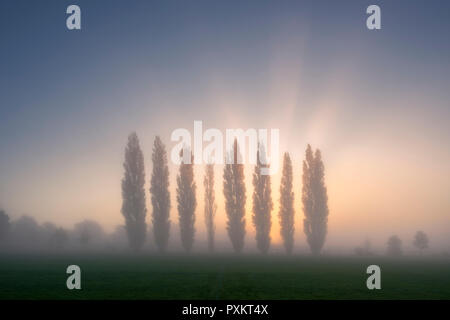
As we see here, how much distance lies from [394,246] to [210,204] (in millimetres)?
60180

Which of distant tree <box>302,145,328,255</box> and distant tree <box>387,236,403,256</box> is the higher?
distant tree <box>302,145,328,255</box>

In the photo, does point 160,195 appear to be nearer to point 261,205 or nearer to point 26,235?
point 261,205

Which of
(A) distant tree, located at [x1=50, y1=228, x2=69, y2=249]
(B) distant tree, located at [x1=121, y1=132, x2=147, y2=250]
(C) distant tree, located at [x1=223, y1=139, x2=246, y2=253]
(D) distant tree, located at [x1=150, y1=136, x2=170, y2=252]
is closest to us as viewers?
(B) distant tree, located at [x1=121, y1=132, x2=147, y2=250]

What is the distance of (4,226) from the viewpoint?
94.7 meters

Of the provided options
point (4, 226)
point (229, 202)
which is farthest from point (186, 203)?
point (4, 226)

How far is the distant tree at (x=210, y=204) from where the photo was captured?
5698 cm

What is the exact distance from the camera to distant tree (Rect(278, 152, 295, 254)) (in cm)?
5431

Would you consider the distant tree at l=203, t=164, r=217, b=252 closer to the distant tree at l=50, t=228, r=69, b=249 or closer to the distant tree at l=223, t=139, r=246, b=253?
the distant tree at l=223, t=139, r=246, b=253

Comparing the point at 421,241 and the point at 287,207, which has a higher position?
the point at 287,207

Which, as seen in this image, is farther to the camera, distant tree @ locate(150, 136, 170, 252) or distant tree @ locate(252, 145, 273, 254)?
distant tree @ locate(252, 145, 273, 254)

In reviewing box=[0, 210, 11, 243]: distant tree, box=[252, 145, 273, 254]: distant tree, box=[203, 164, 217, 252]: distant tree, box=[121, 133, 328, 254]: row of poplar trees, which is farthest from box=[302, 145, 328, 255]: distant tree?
box=[0, 210, 11, 243]: distant tree

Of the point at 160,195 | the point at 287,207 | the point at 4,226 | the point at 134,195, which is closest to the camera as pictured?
the point at 134,195
